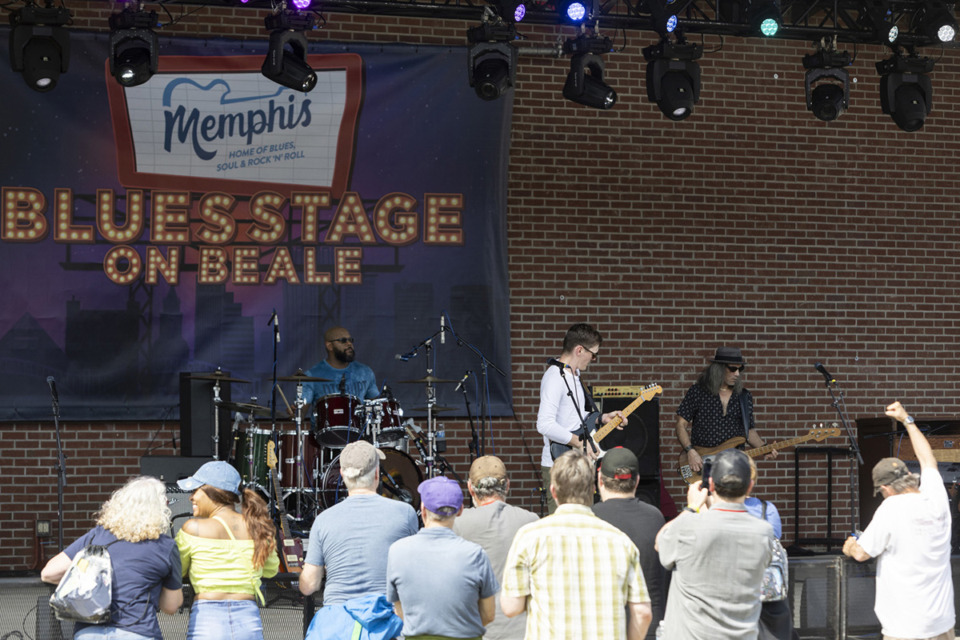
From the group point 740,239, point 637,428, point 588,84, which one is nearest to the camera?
point 588,84

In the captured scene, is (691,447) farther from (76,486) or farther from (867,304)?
(76,486)

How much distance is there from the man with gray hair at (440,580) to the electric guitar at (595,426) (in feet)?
8.94

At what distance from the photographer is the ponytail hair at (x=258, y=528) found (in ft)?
15.0

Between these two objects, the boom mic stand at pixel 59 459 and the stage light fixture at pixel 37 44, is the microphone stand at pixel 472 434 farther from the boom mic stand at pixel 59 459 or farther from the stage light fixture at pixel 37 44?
the stage light fixture at pixel 37 44

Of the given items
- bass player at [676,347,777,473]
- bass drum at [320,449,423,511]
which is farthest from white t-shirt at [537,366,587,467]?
bass player at [676,347,777,473]

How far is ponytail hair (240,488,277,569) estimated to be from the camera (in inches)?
180

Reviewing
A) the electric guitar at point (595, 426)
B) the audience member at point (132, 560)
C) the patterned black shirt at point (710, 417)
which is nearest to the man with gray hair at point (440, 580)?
the audience member at point (132, 560)

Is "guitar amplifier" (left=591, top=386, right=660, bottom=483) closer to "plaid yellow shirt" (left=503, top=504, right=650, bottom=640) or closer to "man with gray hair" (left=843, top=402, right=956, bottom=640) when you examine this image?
"man with gray hair" (left=843, top=402, right=956, bottom=640)

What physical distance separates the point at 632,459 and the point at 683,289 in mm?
5546

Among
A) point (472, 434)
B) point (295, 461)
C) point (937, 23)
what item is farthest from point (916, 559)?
point (937, 23)

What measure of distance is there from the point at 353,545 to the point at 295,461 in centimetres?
389

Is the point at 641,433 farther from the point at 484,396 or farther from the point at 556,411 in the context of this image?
the point at 556,411

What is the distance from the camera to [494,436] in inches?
381

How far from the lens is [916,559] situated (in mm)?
5398
